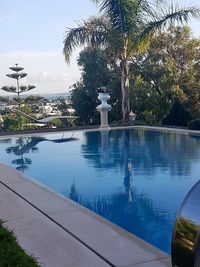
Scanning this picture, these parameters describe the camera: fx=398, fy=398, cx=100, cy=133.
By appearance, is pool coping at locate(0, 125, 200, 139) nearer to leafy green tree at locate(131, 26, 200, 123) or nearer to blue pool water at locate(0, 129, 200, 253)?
blue pool water at locate(0, 129, 200, 253)

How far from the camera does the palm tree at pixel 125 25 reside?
58.9 ft

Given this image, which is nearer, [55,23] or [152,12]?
[152,12]

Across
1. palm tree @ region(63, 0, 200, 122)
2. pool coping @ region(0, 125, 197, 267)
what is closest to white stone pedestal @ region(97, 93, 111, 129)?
palm tree @ region(63, 0, 200, 122)

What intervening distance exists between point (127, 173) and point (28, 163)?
3.29 meters

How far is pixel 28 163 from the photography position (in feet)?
37.3

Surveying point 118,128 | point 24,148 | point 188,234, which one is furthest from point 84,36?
point 188,234

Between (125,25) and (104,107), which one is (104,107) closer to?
(104,107)

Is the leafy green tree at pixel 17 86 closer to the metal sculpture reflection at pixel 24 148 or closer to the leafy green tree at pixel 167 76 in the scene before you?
the leafy green tree at pixel 167 76

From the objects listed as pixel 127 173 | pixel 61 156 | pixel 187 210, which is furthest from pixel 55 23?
pixel 187 210

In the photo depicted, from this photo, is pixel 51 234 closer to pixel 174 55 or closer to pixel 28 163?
pixel 28 163

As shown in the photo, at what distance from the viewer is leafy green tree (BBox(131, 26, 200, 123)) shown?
22.4 m

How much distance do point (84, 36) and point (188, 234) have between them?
685 inches

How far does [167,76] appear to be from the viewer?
895 inches

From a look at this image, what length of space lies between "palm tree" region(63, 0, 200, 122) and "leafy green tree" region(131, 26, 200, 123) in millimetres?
3275
